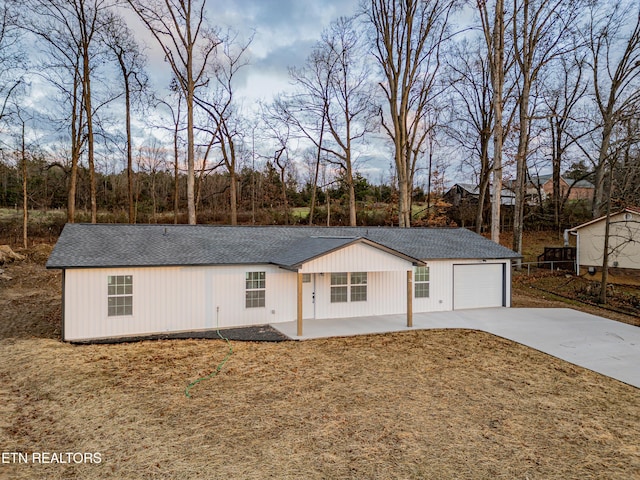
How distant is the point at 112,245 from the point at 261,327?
16.5ft

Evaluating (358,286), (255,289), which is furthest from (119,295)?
(358,286)

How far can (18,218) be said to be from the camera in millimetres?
28375

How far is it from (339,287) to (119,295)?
670cm

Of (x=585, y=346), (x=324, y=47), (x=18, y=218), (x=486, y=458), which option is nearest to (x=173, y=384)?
(x=486, y=458)

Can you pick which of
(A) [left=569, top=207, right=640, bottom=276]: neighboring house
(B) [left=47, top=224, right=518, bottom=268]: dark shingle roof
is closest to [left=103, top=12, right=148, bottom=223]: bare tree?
(B) [left=47, top=224, right=518, bottom=268]: dark shingle roof

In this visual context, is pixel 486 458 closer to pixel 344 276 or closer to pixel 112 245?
pixel 344 276

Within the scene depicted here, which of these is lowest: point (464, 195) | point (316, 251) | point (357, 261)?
point (357, 261)

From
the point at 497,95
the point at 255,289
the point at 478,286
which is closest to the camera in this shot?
the point at 255,289

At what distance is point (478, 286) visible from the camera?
15234 millimetres

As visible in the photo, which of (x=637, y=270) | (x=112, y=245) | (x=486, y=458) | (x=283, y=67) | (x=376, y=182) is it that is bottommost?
(x=486, y=458)

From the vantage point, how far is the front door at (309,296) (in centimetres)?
1287

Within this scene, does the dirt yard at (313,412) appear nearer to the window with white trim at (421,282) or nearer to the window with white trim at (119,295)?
the window with white trim at (119,295)

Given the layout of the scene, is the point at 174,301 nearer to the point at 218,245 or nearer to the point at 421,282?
the point at 218,245

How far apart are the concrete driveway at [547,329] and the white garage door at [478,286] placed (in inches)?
19.2
